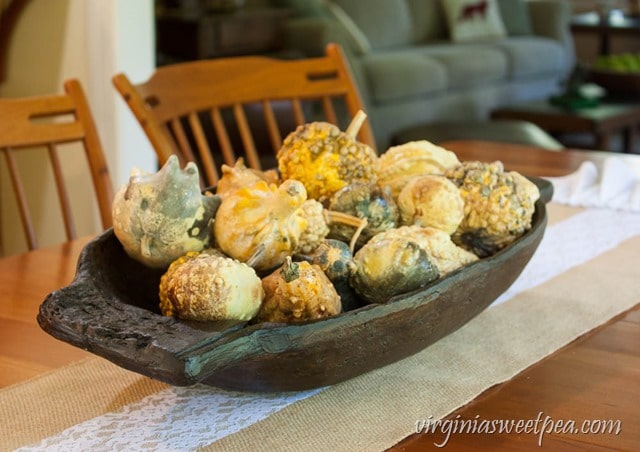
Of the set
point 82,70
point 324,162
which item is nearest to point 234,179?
point 324,162

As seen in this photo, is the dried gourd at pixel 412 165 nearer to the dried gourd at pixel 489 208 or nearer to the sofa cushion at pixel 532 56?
the dried gourd at pixel 489 208

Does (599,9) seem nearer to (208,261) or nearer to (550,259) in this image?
(550,259)

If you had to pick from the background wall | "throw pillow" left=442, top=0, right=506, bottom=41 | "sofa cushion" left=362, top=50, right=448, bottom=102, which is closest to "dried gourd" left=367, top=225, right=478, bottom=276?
the background wall

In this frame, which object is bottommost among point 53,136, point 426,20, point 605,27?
point 605,27

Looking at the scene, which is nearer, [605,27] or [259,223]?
[259,223]

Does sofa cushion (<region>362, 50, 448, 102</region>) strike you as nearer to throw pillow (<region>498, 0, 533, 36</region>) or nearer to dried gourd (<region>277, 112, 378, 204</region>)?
throw pillow (<region>498, 0, 533, 36</region>)

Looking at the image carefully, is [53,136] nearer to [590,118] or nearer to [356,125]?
[356,125]

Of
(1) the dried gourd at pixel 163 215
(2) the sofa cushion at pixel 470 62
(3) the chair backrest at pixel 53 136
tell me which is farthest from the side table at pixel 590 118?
(1) the dried gourd at pixel 163 215
